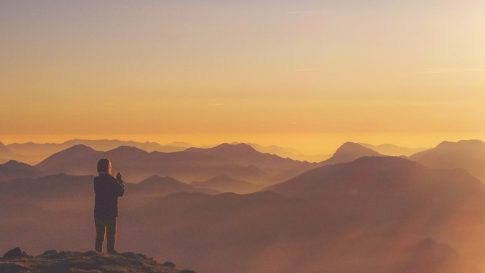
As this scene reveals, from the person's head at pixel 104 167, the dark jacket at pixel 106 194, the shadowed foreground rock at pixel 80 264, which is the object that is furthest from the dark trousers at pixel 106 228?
the person's head at pixel 104 167

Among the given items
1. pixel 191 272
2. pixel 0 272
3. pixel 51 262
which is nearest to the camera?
pixel 0 272

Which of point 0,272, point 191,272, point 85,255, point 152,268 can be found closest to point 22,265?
point 0,272

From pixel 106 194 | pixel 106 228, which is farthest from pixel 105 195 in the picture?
pixel 106 228

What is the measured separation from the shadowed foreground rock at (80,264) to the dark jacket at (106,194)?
1755mm

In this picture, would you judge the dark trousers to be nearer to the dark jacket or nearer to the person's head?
the dark jacket

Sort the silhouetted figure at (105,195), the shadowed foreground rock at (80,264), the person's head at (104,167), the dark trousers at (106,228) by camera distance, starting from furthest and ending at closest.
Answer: the dark trousers at (106,228), the silhouetted figure at (105,195), the person's head at (104,167), the shadowed foreground rock at (80,264)

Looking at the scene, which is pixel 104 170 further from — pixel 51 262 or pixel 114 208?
pixel 51 262

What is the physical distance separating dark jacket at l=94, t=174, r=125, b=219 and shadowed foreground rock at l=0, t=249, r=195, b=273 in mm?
1755

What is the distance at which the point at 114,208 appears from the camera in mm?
24781

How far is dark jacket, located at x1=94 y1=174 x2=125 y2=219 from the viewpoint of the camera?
2444 cm

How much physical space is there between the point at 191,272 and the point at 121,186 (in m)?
4.31

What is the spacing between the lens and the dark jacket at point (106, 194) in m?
24.4

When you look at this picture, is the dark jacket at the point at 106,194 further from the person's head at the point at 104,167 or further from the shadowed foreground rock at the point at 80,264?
the shadowed foreground rock at the point at 80,264

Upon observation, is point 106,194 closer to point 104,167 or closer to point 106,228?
point 104,167
